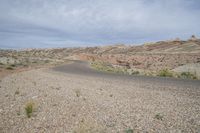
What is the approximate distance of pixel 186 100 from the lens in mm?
15383

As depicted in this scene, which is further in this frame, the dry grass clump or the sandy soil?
the dry grass clump

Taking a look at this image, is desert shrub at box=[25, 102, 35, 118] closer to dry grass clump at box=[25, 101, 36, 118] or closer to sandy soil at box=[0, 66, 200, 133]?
dry grass clump at box=[25, 101, 36, 118]

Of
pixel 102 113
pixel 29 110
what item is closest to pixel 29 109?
pixel 29 110

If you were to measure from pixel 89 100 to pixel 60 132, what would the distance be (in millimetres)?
5846

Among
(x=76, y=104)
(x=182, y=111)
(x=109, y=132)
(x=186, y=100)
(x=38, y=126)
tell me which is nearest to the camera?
(x=109, y=132)

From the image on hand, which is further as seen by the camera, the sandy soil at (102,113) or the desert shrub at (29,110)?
the desert shrub at (29,110)

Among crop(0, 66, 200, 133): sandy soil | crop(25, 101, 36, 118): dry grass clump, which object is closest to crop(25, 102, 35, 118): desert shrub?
crop(25, 101, 36, 118): dry grass clump

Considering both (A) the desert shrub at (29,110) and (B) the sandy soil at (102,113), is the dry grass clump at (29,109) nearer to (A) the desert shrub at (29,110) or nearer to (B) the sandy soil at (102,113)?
(A) the desert shrub at (29,110)

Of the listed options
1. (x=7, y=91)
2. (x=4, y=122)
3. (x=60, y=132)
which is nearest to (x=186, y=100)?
(x=60, y=132)

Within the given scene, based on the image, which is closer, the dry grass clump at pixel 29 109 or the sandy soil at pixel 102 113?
the sandy soil at pixel 102 113

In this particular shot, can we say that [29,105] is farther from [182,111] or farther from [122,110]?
[182,111]

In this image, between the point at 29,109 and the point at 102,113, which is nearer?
the point at 102,113

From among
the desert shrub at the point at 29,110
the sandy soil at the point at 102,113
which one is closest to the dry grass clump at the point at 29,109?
the desert shrub at the point at 29,110

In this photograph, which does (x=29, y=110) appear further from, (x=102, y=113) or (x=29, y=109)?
(x=102, y=113)
